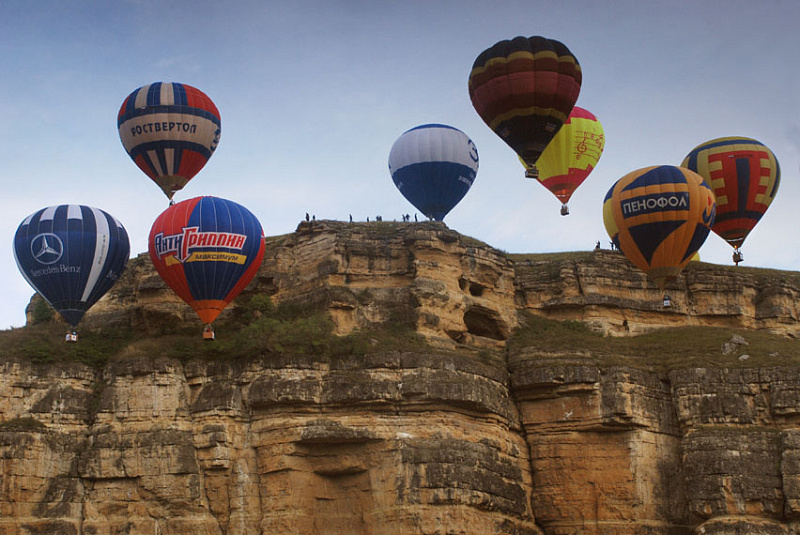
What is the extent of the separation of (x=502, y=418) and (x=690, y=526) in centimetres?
535

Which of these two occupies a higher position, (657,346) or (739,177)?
(739,177)

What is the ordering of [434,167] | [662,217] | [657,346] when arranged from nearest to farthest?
[662,217], [657,346], [434,167]

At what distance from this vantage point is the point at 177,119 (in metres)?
36.7

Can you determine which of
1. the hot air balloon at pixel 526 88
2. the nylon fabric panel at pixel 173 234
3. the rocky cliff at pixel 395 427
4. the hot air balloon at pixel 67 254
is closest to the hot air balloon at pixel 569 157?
the rocky cliff at pixel 395 427

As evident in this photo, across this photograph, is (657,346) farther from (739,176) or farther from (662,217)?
(739,176)

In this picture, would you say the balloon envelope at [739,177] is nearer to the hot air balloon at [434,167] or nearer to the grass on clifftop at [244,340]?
the hot air balloon at [434,167]

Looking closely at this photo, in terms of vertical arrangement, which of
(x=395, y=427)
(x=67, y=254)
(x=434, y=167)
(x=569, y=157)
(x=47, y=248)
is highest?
(x=569, y=157)

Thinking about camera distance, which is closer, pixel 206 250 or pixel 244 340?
pixel 206 250

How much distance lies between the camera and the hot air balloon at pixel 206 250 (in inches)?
1305

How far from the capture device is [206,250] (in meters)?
33.1

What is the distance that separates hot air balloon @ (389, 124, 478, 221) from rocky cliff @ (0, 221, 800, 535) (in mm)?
2534

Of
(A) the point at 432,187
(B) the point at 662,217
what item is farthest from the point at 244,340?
(B) the point at 662,217

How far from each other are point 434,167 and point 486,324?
4889 mm

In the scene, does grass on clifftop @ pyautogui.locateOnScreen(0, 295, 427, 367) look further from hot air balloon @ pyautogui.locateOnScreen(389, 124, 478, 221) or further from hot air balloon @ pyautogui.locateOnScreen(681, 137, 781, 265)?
A: hot air balloon @ pyautogui.locateOnScreen(681, 137, 781, 265)
